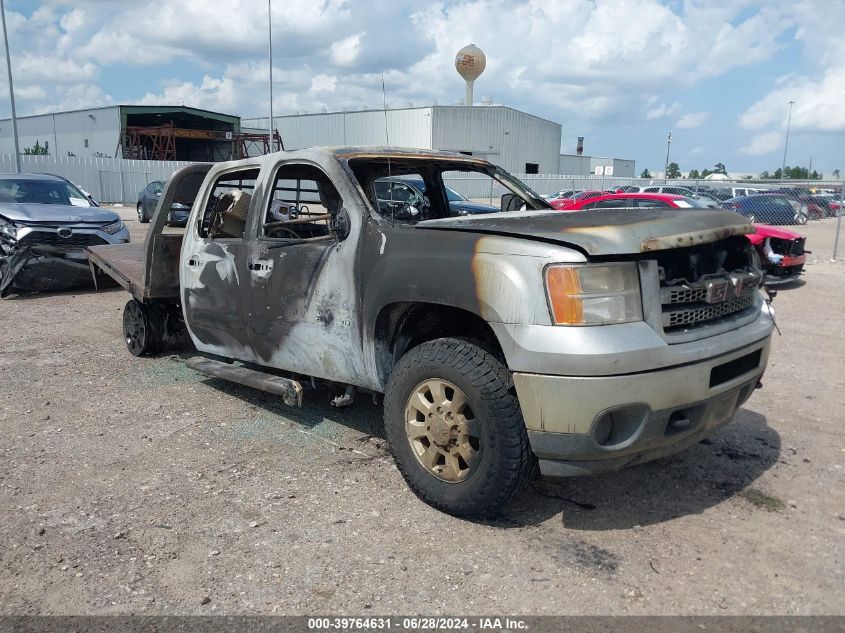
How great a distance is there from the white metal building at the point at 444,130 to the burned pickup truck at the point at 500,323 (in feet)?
135

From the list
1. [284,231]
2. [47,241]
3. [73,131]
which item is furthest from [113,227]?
[73,131]

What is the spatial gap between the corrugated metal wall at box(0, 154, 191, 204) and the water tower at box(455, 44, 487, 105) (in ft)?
84.6

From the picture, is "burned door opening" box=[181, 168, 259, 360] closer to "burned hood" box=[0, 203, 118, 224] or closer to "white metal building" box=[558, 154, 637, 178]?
"burned hood" box=[0, 203, 118, 224]

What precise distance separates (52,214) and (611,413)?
9.63m

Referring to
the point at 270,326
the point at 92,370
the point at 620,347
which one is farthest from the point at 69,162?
the point at 620,347

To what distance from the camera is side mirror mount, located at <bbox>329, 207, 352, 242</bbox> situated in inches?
147

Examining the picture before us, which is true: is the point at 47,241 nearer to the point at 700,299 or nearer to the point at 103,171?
the point at 700,299

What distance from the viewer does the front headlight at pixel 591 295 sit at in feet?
9.21

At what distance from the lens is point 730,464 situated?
13.1ft

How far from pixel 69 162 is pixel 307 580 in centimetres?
3727

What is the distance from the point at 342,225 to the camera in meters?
3.76

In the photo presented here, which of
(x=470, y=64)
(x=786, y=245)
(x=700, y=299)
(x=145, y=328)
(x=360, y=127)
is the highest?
(x=470, y=64)

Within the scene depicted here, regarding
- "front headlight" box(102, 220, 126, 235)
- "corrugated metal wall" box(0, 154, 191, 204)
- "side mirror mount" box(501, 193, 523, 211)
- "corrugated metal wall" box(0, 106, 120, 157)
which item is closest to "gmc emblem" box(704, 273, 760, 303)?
"side mirror mount" box(501, 193, 523, 211)

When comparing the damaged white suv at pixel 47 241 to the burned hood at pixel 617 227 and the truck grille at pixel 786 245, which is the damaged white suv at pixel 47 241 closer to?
the burned hood at pixel 617 227
